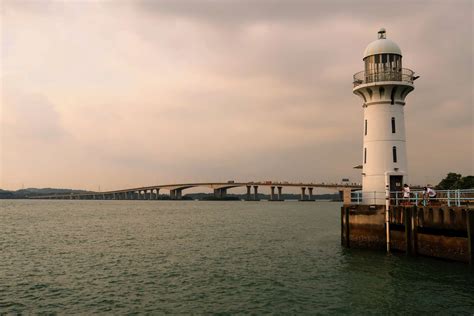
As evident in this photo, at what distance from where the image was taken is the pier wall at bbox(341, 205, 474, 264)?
22.1 m

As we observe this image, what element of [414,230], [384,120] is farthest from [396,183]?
[414,230]

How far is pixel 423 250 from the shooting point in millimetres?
24906

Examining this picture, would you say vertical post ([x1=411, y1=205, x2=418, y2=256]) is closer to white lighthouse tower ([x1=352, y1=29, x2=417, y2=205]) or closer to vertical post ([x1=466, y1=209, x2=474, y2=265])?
vertical post ([x1=466, y1=209, x2=474, y2=265])

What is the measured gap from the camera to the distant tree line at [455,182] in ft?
252

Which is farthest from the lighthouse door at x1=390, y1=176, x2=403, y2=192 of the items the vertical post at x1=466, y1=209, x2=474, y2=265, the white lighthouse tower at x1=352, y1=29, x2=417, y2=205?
the vertical post at x1=466, y1=209, x2=474, y2=265

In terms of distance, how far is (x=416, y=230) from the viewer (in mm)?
25375

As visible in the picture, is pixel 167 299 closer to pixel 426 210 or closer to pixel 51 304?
pixel 51 304

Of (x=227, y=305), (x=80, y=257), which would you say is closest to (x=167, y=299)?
(x=227, y=305)

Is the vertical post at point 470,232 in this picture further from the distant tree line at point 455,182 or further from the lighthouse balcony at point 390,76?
the distant tree line at point 455,182

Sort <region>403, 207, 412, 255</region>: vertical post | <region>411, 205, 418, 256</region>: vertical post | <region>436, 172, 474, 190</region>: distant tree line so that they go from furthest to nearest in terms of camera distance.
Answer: <region>436, 172, 474, 190</region>: distant tree line
<region>403, 207, 412, 255</region>: vertical post
<region>411, 205, 418, 256</region>: vertical post

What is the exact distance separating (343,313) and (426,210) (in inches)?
442

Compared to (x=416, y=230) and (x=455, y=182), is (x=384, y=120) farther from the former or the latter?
(x=455, y=182)

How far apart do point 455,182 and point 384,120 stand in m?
60.3

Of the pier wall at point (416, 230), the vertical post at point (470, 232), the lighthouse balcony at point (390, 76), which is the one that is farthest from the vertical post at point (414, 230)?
the lighthouse balcony at point (390, 76)
